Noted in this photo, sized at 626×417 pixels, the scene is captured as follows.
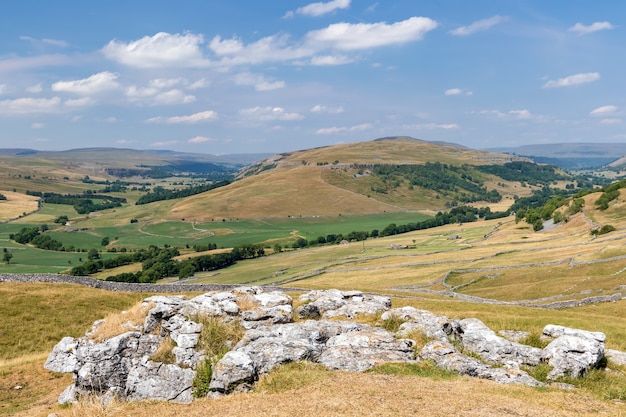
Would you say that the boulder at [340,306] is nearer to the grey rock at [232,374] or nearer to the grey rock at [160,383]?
the grey rock at [232,374]

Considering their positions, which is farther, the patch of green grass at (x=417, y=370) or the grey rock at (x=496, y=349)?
the grey rock at (x=496, y=349)

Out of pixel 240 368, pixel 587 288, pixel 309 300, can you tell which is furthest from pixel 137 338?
pixel 587 288

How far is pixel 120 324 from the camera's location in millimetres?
25141

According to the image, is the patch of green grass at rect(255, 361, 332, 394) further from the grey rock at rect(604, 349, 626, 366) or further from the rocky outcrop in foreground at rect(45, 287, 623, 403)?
the grey rock at rect(604, 349, 626, 366)

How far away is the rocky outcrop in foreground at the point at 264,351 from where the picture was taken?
63.1ft

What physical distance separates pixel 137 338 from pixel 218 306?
4953mm

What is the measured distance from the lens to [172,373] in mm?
19906

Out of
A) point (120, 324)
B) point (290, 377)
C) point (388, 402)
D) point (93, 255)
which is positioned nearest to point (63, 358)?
point (120, 324)

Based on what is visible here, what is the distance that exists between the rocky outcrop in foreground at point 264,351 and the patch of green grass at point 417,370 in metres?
0.46

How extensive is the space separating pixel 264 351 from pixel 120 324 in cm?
1056

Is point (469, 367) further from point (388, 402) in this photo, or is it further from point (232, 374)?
point (232, 374)

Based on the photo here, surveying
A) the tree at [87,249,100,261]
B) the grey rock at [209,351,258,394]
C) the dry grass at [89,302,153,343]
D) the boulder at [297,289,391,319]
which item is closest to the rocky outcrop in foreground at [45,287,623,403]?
the grey rock at [209,351,258,394]

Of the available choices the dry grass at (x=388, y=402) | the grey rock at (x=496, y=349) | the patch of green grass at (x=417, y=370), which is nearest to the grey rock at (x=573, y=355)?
the grey rock at (x=496, y=349)

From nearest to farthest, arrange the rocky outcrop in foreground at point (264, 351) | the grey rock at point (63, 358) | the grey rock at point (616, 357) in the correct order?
the rocky outcrop in foreground at point (264, 351) → the grey rock at point (616, 357) → the grey rock at point (63, 358)
